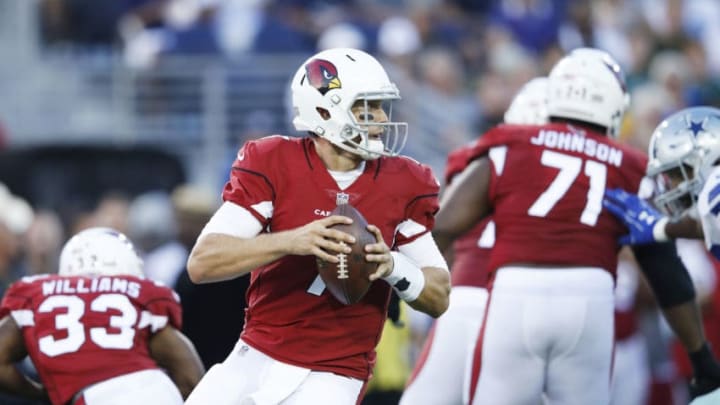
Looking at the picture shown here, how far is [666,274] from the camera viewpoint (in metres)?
6.20

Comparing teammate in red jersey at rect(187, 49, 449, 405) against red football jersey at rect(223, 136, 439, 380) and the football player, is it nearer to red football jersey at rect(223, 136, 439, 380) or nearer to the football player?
red football jersey at rect(223, 136, 439, 380)

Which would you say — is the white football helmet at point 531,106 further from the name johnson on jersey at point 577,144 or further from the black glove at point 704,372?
the black glove at point 704,372

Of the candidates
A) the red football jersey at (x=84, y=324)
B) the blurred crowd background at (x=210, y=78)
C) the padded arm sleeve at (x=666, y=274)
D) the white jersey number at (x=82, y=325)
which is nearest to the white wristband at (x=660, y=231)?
the padded arm sleeve at (x=666, y=274)

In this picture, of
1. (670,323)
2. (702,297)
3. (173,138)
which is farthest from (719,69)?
(670,323)

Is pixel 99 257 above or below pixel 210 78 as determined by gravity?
below

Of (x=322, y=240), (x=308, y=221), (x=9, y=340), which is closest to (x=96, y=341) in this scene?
(x=9, y=340)

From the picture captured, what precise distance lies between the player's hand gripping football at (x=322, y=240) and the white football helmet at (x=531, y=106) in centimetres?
247

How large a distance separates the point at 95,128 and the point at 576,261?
688 cm

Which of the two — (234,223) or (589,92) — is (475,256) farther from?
(234,223)

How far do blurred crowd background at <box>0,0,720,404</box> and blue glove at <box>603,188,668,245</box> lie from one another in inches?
198

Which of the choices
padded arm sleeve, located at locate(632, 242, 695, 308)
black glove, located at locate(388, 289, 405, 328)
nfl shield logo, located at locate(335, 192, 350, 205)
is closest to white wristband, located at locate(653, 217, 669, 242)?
padded arm sleeve, located at locate(632, 242, 695, 308)

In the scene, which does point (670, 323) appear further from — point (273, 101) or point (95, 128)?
point (95, 128)

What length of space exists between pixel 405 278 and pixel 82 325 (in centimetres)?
158

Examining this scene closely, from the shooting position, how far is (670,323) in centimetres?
629
